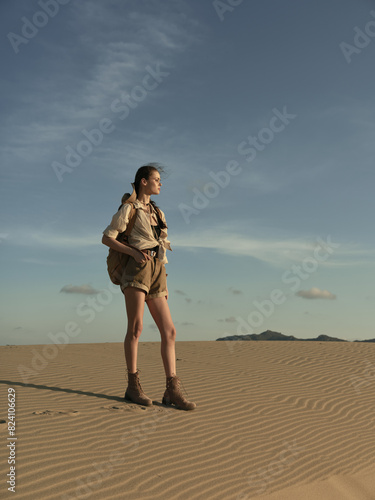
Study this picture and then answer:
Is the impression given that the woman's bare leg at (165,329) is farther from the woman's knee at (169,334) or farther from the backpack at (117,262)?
the backpack at (117,262)

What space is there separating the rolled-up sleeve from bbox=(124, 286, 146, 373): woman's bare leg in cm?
58

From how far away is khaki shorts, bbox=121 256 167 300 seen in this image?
4.72 m

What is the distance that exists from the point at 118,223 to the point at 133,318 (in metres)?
0.98

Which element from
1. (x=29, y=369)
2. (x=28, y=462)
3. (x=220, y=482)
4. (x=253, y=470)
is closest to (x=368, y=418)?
(x=253, y=470)

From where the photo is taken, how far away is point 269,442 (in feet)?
14.2

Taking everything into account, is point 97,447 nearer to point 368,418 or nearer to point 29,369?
point 368,418

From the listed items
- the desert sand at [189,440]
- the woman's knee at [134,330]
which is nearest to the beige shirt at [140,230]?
the woman's knee at [134,330]

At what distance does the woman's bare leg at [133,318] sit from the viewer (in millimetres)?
4727

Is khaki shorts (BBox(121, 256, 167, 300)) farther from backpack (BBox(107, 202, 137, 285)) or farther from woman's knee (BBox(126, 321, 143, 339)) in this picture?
woman's knee (BBox(126, 321, 143, 339))

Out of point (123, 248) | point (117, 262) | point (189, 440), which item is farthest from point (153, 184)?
point (189, 440)

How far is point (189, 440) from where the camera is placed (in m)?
4.02

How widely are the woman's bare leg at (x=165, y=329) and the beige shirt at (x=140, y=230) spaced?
0.46 metres

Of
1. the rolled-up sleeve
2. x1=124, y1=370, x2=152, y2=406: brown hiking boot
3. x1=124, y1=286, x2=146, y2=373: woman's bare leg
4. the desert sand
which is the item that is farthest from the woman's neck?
the desert sand

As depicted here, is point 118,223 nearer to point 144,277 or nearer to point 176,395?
point 144,277
